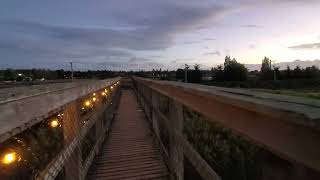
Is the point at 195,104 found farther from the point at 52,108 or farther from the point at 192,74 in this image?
the point at 192,74

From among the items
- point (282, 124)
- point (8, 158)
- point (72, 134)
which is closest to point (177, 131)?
point (72, 134)

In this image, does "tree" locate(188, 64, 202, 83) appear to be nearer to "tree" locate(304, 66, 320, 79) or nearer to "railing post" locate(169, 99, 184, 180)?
"tree" locate(304, 66, 320, 79)

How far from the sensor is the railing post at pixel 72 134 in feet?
12.3

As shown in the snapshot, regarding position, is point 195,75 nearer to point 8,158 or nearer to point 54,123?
point 54,123

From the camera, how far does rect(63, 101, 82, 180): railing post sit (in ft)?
12.3

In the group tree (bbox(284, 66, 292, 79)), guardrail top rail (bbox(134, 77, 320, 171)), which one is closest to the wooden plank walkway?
guardrail top rail (bbox(134, 77, 320, 171))

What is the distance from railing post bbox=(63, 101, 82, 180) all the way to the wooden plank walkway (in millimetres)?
1777

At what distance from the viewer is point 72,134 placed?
3.89 m

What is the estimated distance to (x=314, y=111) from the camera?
1.16 meters

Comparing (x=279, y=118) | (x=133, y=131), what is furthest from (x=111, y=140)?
(x=279, y=118)

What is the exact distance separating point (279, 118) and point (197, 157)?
1738 mm

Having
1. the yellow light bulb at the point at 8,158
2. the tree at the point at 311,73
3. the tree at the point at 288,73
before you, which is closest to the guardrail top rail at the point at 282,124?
the yellow light bulb at the point at 8,158

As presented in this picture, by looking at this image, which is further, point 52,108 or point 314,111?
point 52,108

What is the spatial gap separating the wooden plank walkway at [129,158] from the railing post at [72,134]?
5.83 ft
